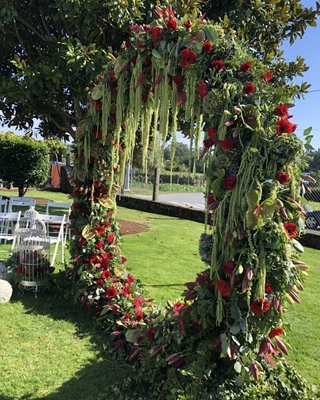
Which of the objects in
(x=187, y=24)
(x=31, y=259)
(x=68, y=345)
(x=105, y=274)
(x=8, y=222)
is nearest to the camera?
(x=187, y=24)

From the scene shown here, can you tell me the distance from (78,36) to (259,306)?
5292mm

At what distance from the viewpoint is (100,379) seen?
2.64 metres

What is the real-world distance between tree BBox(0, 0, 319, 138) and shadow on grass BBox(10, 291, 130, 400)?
307 cm

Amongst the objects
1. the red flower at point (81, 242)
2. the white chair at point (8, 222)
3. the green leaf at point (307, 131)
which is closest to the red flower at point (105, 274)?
the red flower at point (81, 242)

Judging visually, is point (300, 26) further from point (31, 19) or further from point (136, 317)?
point (136, 317)

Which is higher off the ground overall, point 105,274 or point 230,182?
point 230,182

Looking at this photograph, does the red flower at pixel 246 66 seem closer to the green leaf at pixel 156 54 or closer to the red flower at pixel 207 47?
the red flower at pixel 207 47

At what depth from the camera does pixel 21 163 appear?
10.7m

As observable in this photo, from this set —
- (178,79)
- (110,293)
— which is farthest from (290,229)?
(110,293)

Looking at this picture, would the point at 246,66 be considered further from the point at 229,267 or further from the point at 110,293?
the point at 110,293

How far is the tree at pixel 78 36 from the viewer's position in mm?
4805

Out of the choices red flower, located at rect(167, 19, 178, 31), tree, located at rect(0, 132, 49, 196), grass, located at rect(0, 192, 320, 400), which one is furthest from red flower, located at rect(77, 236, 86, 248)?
tree, located at rect(0, 132, 49, 196)

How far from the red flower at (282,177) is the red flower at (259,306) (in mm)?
710

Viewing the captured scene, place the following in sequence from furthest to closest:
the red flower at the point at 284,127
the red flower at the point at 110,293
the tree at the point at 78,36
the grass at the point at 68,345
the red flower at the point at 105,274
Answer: the tree at the point at 78,36, the red flower at the point at 105,274, the red flower at the point at 110,293, the grass at the point at 68,345, the red flower at the point at 284,127
